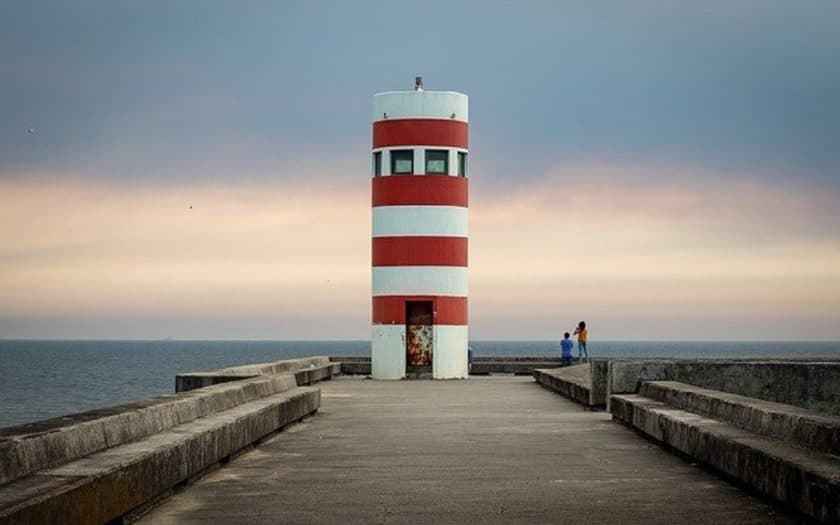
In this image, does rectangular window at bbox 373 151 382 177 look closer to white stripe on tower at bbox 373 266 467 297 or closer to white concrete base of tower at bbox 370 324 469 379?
white stripe on tower at bbox 373 266 467 297

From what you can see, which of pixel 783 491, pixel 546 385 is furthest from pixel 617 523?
pixel 546 385

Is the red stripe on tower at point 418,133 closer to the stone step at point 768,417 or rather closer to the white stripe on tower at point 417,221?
the white stripe on tower at point 417,221

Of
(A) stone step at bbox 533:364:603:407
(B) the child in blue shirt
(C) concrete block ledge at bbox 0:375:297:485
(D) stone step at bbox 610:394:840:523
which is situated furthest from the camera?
(B) the child in blue shirt

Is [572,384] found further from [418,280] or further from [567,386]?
[418,280]

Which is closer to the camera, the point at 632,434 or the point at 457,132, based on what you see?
the point at 632,434

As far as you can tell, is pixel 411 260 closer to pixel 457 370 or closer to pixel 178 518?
pixel 457 370

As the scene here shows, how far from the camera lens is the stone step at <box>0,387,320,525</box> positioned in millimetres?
7867

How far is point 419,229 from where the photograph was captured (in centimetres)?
3272

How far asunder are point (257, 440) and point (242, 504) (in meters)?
4.70

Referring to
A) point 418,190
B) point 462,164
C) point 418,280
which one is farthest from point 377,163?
point 418,280

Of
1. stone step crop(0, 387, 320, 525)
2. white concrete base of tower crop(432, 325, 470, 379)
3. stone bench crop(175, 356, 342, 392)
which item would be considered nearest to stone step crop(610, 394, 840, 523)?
stone step crop(0, 387, 320, 525)

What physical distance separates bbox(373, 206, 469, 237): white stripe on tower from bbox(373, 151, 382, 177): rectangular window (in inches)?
35.7

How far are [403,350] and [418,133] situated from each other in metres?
5.30

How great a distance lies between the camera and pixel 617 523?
9.80 meters
